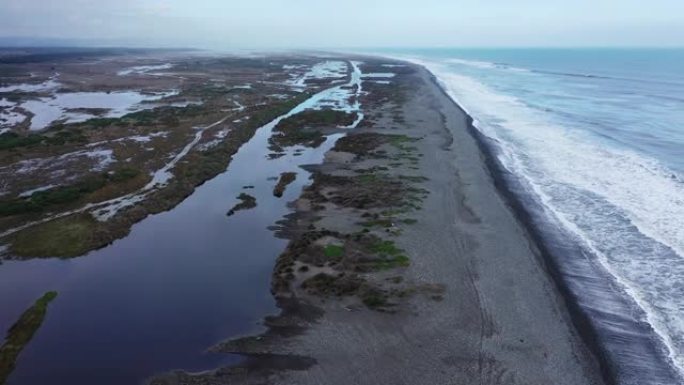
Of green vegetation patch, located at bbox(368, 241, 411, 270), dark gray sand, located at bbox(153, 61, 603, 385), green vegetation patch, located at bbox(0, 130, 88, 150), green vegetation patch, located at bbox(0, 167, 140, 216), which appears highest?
green vegetation patch, located at bbox(0, 130, 88, 150)

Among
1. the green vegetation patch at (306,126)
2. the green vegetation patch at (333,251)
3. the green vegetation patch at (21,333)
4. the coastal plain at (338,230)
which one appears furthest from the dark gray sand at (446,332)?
the green vegetation patch at (306,126)

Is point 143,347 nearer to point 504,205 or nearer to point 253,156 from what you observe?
point 504,205

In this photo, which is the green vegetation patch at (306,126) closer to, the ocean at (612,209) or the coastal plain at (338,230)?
the coastal plain at (338,230)

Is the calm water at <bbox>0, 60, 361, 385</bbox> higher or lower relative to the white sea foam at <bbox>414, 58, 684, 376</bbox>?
lower

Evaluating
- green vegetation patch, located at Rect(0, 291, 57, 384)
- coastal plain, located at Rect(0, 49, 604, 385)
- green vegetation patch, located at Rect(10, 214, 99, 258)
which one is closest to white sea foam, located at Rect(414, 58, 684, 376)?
coastal plain, located at Rect(0, 49, 604, 385)

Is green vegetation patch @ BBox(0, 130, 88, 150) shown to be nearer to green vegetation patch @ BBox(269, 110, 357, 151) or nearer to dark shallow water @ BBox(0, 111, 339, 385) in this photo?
green vegetation patch @ BBox(269, 110, 357, 151)
